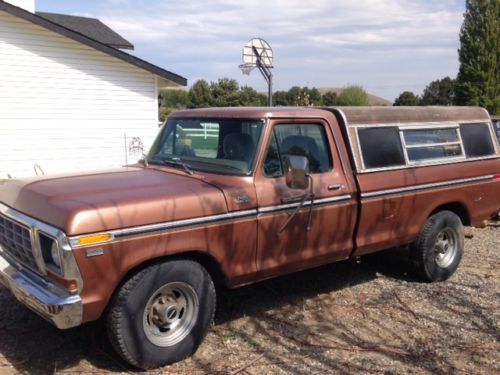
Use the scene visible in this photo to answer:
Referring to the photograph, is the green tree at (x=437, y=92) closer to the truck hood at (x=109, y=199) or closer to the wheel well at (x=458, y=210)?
the wheel well at (x=458, y=210)

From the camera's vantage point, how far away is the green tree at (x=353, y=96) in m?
51.1

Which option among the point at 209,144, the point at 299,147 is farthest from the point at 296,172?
the point at 209,144

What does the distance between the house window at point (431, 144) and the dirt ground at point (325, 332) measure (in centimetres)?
A: 120

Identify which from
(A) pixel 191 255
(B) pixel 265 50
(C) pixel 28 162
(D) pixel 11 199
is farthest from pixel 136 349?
(B) pixel 265 50

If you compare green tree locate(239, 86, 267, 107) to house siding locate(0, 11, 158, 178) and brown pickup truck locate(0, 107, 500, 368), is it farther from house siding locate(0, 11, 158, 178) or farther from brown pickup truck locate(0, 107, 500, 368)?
brown pickup truck locate(0, 107, 500, 368)

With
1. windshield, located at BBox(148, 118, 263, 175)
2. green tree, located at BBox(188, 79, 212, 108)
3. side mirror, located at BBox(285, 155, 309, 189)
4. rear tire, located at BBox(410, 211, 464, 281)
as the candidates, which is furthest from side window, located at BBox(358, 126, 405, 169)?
green tree, located at BBox(188, 79, 212, 108)

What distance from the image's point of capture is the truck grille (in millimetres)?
3809

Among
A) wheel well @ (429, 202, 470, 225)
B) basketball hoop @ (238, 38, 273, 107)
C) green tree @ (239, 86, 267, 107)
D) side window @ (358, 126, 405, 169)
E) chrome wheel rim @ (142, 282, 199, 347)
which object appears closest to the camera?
chrome wheel rim @ (142, 282, 199, 347)

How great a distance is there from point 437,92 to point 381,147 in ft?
186

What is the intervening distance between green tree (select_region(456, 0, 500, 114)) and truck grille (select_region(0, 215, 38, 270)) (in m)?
42.4

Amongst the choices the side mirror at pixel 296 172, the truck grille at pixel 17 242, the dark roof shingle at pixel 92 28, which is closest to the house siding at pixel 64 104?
the dark roof shingle at pixel 92 28

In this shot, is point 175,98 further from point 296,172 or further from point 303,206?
point 296,172

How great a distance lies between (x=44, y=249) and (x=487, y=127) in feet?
17.3

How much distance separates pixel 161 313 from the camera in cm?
394
